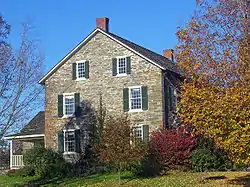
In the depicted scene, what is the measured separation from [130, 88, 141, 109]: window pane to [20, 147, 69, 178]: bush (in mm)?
5982

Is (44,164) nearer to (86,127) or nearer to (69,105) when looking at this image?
(86,127)

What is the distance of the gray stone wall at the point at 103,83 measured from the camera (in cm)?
3041

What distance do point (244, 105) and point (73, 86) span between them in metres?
21.0

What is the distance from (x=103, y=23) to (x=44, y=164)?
11.2 metres

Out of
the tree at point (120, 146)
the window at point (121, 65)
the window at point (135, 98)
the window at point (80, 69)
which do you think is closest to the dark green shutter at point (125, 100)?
the window at point (135, 98)

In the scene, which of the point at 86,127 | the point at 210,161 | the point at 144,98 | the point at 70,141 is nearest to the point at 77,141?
the point at 70,141

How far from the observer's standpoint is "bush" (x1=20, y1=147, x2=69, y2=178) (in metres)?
29.0

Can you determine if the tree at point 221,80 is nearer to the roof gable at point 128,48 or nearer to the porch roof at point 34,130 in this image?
the roof gable at point 128,48

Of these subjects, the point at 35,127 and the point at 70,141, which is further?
the point at 35,127

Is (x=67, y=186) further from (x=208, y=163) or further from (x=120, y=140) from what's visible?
(x=208, y=163)

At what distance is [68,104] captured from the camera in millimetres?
33219

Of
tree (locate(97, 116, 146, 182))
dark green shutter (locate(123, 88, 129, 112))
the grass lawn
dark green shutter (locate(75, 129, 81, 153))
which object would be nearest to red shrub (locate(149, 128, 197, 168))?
the grass lawn

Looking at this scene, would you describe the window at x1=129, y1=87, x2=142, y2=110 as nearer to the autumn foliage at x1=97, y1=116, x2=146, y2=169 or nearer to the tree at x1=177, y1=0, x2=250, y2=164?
the autumn foliage at x1=97, y1=116, x2=146, y2=169

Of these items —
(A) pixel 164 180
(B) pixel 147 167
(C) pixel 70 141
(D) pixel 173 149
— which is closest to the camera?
(A) pixel 164 180
